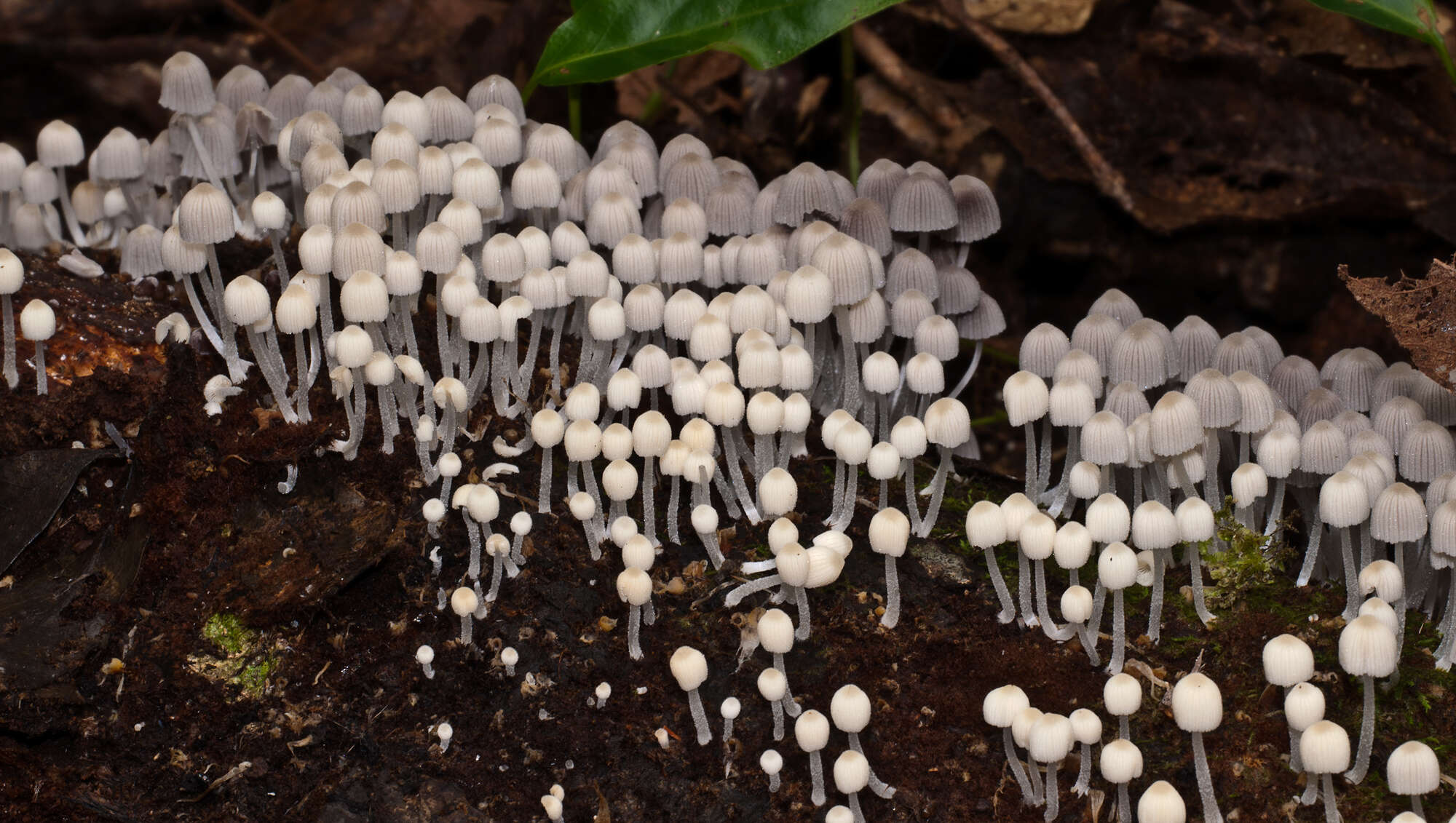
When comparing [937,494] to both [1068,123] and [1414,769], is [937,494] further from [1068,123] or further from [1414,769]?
[1068,123]

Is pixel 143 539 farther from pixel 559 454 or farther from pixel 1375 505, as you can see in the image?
pixel 1375 505

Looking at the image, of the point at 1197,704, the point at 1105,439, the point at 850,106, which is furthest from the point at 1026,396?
the point at 850,106

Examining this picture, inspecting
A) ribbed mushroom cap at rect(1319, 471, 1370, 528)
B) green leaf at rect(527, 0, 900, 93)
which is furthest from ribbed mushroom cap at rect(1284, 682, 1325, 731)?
green leaf at rect(527, 0, 900, 93)

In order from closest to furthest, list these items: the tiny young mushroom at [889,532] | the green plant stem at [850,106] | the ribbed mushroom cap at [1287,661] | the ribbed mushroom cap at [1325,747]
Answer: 1. the ribbed mushroom cap at [1325,747]
2. the ribbed mushroom cap at [1287,661]
3. the tiny young mushroom at [889,532]
4. the green plant stem at [850,106]

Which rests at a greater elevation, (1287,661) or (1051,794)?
(1287,661)

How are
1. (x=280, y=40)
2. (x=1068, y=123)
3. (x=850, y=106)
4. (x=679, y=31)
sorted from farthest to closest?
(x=280, y=40)
(x=850, y=106)
(x=1068, y=123)
(x=679, y=31)

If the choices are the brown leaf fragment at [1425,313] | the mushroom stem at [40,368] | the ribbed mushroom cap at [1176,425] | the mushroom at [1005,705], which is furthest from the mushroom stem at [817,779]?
the mushroom stem at [40,368]

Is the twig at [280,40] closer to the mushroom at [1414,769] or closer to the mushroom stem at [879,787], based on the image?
the mushroom stem at [879,787]
